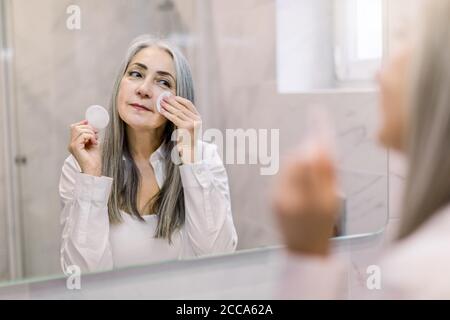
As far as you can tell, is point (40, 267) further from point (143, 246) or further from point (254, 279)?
point (254, 279)

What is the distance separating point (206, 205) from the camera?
0.87m

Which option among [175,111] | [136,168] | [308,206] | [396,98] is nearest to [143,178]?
[136,168]

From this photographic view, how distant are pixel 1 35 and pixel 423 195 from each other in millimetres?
632

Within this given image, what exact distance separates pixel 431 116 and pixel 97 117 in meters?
0.48

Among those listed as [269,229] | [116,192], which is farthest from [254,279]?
[116,192]

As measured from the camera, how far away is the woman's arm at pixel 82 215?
2.59 ft

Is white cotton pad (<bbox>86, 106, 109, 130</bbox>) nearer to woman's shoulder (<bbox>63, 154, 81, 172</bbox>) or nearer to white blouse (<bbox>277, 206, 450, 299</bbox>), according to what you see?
woman's shoulder (<bbox>63, 154, 81, 172</bbox>)

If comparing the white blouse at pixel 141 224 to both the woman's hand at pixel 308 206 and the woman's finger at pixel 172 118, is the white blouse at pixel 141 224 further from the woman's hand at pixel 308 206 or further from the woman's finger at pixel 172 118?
the woman's hand at pixel 308 206

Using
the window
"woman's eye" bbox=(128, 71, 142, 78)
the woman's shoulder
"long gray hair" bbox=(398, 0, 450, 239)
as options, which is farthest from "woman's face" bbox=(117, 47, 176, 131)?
"long gray hair" bbox=(398, 0, 450, 239)

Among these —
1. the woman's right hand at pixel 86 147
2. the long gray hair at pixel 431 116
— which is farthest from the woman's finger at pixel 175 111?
the long gray hair at pixel 431 116

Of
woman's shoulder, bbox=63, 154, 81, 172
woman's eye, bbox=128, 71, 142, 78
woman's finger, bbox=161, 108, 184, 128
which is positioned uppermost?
woman's eye, bbox=128, 71, 142, 78

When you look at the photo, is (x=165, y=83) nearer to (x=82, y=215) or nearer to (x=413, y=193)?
(x=82, y=215)

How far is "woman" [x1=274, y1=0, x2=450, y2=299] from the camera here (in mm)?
575

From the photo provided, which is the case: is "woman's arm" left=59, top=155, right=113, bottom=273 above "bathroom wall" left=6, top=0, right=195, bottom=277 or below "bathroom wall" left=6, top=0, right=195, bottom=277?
below
